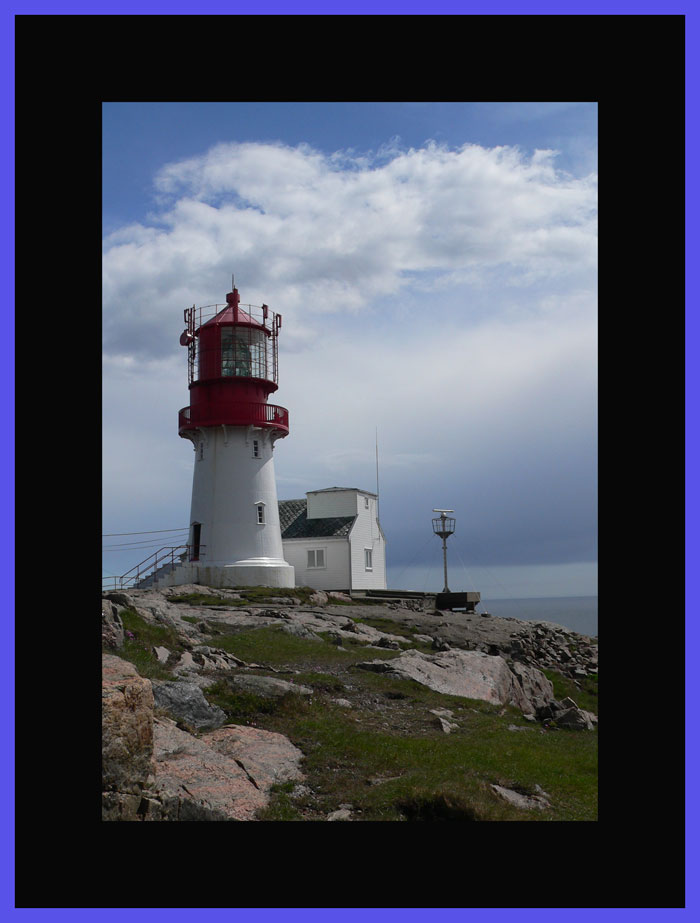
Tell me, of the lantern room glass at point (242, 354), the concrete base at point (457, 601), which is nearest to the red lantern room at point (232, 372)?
the lantern room glass at point (242, 354)

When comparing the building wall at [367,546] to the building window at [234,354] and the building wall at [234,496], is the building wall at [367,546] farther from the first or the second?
the building window at [234,354]

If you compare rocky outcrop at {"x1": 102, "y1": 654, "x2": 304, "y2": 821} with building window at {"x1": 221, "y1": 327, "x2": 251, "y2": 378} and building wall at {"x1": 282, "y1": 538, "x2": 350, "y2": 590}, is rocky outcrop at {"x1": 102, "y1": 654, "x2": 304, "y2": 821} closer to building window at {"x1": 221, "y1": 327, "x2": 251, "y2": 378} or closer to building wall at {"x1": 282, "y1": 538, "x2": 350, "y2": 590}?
building window at {"x1": 221, "y1": 327, "x2": 251, "y2": 378}

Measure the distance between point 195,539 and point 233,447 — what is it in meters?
5.43

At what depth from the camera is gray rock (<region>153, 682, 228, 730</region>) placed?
12.5 meters

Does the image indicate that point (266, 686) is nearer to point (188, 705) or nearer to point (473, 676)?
point (188, 705)

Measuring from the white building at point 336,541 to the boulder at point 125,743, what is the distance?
38700 mm

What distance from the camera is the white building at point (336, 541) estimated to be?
156 feet
